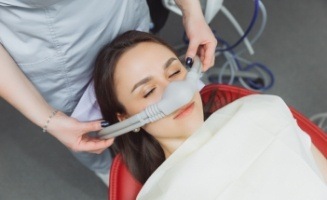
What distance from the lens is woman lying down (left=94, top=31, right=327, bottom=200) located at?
0.98 meters

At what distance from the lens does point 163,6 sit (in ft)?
4.85

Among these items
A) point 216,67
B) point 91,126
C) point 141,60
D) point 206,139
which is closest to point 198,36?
point 141,60

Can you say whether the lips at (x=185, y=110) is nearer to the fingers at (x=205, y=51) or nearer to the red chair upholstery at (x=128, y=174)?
the fingers at (x=205, y=51)

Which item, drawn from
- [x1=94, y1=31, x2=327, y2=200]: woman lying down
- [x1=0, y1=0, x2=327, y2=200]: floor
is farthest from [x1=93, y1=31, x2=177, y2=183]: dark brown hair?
[x1=0, y1=0, x2=327, y2=200]: floor

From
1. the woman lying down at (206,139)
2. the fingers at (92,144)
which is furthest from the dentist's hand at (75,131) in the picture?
the woman lying down at (206,139)

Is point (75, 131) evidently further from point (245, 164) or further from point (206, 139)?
point (245, 164)

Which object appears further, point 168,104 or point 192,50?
point 192,50

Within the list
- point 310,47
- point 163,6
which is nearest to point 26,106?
point 163,6

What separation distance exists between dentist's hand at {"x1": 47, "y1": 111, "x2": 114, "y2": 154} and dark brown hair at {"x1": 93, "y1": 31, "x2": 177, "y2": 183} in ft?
0.32

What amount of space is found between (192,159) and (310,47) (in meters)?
1.40

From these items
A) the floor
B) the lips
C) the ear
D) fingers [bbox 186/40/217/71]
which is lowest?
the floor

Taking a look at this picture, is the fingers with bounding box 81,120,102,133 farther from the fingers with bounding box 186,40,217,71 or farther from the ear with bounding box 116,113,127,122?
the fingers with bounding box 186,40,217,71

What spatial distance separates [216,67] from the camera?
205cm

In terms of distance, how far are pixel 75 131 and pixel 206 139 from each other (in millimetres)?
370
